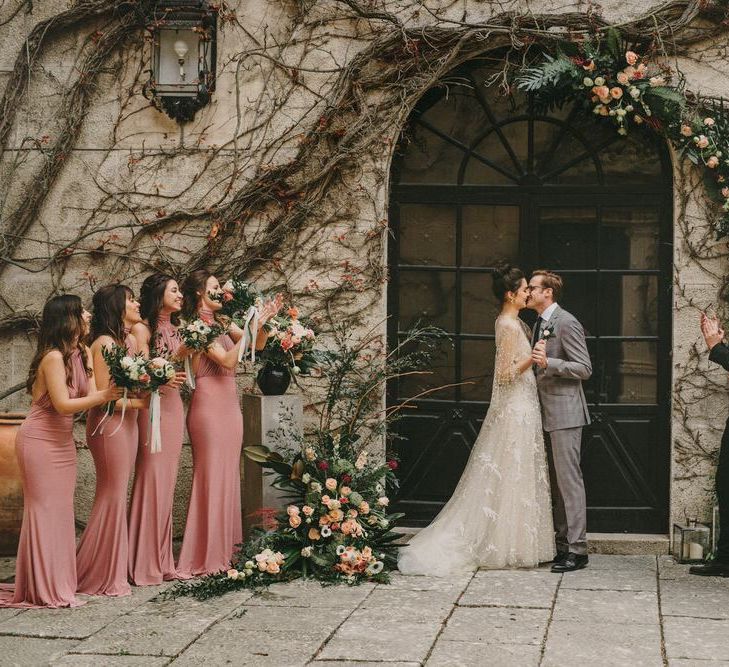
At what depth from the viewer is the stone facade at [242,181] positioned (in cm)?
816

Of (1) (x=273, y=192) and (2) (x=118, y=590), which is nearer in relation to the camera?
(2) (x=118, y=590)

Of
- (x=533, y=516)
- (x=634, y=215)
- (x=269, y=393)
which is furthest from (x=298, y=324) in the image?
(x=634, y=215)

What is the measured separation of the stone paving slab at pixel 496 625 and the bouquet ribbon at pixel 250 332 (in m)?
2.18

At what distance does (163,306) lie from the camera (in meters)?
7.40

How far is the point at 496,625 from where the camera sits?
20.0 ft

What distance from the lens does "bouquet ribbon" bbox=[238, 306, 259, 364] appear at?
288 inches

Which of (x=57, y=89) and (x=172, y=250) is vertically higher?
(x=57, y=89)

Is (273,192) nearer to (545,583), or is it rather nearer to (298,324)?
(298,324)

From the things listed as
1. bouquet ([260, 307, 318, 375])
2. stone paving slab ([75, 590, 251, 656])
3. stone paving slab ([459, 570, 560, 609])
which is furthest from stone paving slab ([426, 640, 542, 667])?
bouquet ([260, 307, 318, 375])

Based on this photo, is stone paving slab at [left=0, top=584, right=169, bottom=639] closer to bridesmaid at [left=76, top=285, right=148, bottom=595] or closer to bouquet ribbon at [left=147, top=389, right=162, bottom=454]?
bridesmaid at [left=76, top=285, right=148, bottom=595]

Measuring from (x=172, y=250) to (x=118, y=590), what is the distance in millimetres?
2891

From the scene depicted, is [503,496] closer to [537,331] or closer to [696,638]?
[537,331]

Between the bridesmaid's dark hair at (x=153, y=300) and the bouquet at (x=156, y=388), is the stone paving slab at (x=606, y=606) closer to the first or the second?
the bouquet at (x=156, y=388)

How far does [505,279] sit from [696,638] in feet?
9.51
